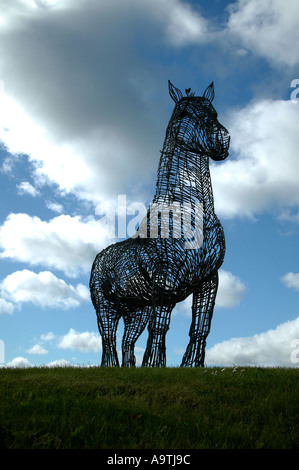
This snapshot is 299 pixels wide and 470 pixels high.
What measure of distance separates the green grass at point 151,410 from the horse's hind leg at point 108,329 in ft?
15.4

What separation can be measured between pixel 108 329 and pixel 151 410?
24.7ft

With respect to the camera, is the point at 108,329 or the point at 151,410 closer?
the point at 151,410

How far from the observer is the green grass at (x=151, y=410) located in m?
5.70

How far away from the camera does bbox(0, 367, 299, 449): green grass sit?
5.70 metres

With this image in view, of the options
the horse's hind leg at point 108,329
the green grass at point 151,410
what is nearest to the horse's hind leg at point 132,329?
the horse's hind leg at point 108,329

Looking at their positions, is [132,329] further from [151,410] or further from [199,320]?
[151,410]

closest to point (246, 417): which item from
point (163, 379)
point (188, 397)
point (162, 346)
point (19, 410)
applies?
point (188, 397)

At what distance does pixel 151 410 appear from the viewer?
6832 millimetres

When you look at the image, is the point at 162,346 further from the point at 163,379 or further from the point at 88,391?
the point at 88,391

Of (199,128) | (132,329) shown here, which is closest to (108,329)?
(132,329)

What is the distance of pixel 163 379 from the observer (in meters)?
8.71

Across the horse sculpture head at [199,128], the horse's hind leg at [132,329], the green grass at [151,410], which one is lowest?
the green grass at [151,410]

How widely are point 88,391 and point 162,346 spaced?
3.75 m

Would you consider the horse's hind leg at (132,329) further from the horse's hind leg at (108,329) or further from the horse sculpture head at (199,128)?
the horse sculpture head at (199,128)
